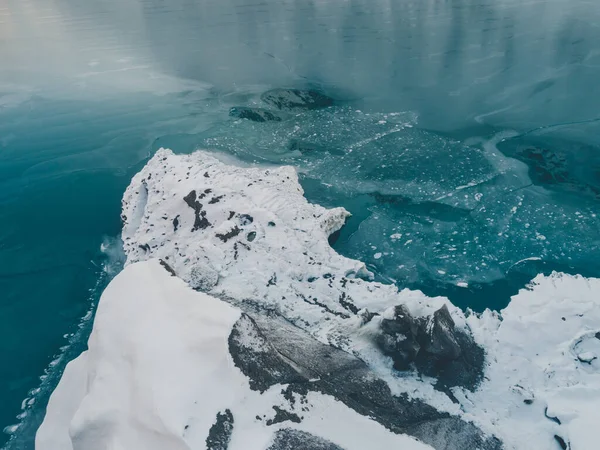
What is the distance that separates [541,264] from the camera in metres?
9.73

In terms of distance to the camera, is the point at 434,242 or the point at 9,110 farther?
the point at 9,110

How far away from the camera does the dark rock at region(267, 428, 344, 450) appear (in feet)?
17.9

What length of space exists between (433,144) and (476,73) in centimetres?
706

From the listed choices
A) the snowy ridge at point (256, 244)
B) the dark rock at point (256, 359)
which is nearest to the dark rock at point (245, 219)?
the snowy ridge at point (256, 244)

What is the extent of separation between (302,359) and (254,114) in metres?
11.7

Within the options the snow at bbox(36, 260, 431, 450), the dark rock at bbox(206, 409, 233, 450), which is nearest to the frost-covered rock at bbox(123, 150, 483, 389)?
the snow at bbox(36, 260, 431, 450)

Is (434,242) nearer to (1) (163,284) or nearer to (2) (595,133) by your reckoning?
(1) (163,284)

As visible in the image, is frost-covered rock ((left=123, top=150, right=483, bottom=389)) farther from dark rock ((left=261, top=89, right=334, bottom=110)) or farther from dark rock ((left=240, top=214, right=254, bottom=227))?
dark rock ((left=261, top=89, right=334, bottom=110))

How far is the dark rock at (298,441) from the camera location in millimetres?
5469

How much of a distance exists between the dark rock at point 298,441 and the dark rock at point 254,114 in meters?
12.2

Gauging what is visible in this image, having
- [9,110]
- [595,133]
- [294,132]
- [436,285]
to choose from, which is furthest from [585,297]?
[9,110]

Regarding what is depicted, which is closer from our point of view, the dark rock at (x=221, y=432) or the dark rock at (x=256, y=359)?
the dark rock at (x=221, y=432)

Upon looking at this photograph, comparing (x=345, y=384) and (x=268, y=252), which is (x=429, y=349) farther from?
(x=268, y=252)

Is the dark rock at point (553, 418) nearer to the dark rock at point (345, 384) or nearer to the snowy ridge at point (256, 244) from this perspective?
the dark rock at point (345, 384)
